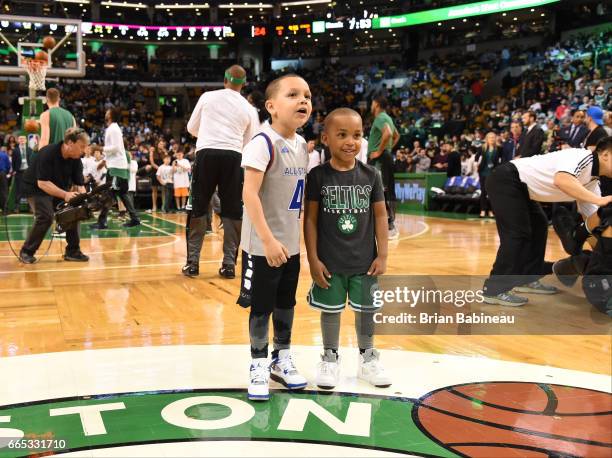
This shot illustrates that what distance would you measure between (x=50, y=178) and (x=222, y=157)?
6.15ft

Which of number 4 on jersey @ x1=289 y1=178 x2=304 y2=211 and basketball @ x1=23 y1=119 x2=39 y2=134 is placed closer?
number 4 on jersey @ x1=289 y1=178 x2=304 y2=211

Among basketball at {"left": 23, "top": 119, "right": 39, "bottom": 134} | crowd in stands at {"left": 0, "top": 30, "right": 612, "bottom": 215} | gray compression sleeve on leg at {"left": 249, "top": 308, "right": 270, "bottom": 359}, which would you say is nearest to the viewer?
gray compression sleeve on leg at {"left": 249, "top": 308, "right": 270, "bottom": 359}

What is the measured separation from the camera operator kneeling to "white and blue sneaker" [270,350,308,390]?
3.93 meters

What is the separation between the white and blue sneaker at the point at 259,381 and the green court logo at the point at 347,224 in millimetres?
619

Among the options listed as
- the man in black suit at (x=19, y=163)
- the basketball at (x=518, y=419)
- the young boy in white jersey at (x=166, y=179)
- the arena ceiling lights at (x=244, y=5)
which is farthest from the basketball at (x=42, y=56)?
the arena ceiling lights at (x=244, y=5)

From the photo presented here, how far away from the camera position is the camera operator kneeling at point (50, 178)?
588cm

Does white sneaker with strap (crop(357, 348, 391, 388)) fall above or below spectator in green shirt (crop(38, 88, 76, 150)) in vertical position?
below

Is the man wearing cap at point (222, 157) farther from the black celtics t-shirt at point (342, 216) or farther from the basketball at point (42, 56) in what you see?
the basketball at point (42, 56)

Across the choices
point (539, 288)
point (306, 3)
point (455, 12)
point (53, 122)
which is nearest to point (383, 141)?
point (53, 122)

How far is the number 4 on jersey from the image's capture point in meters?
2.56

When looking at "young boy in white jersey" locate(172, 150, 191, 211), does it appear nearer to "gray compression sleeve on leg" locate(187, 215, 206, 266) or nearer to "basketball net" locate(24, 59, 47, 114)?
"basketball net" locate(24, 59, 47, 114)

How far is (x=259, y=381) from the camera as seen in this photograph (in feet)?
8.01

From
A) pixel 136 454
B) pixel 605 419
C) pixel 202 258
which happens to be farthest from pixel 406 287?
pixel 202 258

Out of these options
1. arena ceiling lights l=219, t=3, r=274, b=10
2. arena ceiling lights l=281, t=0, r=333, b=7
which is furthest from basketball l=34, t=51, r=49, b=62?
arena ceiling lights l=219, t=3, r=274, b=10
